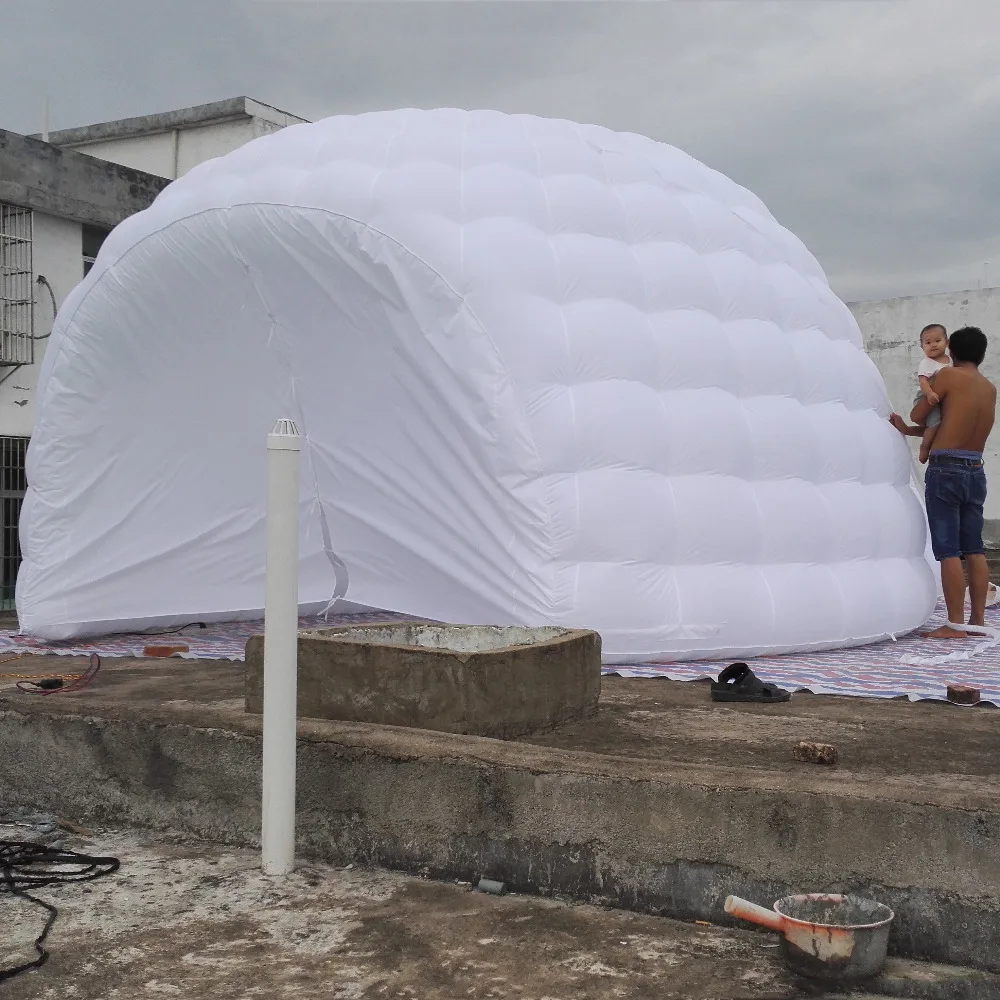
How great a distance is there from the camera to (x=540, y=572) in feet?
16.0

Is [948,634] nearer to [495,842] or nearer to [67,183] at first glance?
[495,842]

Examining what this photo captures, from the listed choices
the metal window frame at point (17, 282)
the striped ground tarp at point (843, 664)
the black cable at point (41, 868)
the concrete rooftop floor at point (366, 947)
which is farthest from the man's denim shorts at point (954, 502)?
the metal window frame at point (17, 282)

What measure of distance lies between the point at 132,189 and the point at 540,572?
8035mm

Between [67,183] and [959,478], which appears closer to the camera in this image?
[959,478]

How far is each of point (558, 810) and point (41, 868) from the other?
1.32 metres

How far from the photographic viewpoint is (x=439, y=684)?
331cm

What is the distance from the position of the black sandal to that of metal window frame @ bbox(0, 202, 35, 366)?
7926 mm

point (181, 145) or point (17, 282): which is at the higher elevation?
point (181, 145)

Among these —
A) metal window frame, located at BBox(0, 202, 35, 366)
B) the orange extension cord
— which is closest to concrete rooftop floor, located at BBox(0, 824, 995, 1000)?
the orange extension cord

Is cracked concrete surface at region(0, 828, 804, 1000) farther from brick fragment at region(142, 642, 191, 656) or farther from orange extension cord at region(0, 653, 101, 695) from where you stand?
brick fragment at region(142, 642, 191, 656)

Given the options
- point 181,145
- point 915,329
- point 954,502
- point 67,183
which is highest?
point 181,145

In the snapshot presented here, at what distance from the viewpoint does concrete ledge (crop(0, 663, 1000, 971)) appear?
7.87ft

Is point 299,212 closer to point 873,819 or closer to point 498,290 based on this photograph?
point 498,290

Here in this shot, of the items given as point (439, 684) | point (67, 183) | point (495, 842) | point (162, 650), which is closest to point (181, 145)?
point (67, 183)
